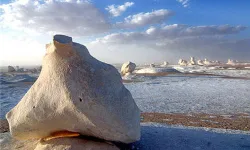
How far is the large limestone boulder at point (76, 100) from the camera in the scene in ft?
13.9

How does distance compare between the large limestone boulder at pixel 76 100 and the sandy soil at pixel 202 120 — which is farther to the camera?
the sandy soil at pixel 202 120

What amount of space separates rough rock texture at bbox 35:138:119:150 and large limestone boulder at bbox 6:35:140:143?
184mm

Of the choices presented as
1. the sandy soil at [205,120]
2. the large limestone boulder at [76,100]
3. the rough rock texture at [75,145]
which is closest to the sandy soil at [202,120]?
the sandy soil at [205,120]

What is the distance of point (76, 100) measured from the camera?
164 inches

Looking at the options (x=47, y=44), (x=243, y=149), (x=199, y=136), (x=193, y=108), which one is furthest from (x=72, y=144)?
(x=193, y=108)

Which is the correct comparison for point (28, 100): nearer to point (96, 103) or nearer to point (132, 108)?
point (96, 103)

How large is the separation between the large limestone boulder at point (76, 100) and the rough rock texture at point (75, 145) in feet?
0.60

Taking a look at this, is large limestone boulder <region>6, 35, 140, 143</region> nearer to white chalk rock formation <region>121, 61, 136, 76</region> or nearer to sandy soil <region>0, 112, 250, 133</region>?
sandy soil <region>0, 112, 250, 133</region>

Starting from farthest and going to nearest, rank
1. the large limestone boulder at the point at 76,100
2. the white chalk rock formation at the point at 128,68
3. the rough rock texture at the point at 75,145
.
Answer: the white chalk rock formation at the point at 128,68 < the rough rock texture at the point at 75,145 < the large limestone boulder at the point at 76,100

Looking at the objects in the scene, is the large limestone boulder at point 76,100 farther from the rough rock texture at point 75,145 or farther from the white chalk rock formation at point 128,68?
the white chalk rock formation at point 128,68

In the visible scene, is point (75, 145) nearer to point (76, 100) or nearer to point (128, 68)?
point (76, 100)

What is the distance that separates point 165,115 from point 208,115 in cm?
158

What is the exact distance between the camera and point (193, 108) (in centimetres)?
1082

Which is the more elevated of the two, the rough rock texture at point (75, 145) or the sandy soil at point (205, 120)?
the rough rock texture at point (75, 145)
